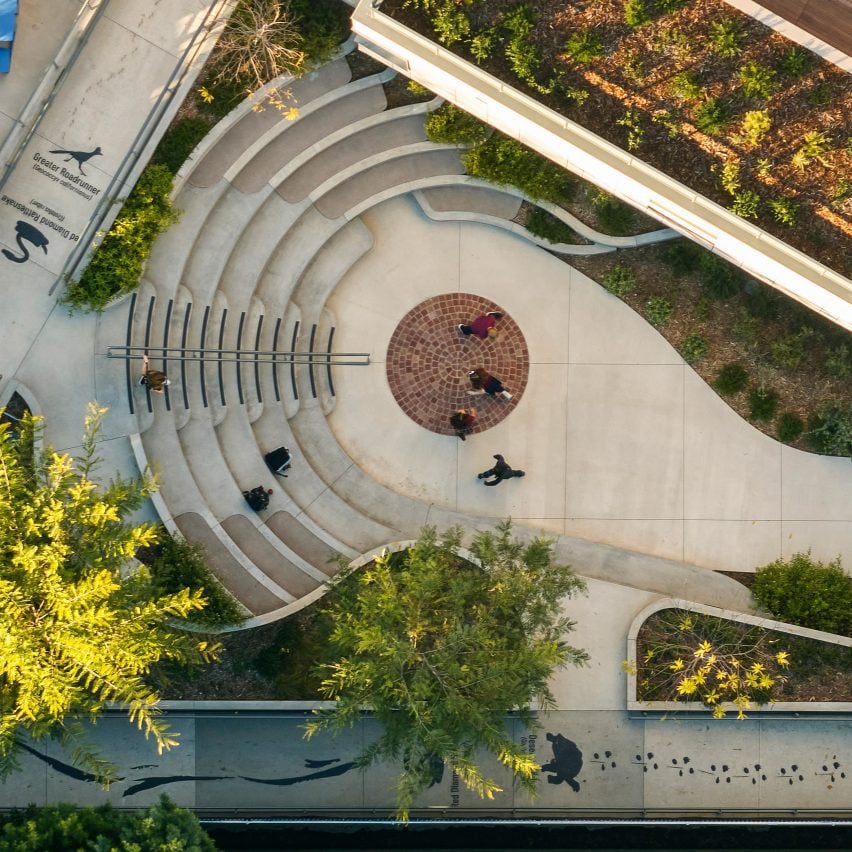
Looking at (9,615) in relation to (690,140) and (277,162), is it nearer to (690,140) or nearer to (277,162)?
(277,162)

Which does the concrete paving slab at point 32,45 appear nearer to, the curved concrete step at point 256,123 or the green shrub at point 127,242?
the green shrub at point 127,242

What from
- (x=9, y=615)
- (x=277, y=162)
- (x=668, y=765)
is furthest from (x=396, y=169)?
(x=668, y=765)

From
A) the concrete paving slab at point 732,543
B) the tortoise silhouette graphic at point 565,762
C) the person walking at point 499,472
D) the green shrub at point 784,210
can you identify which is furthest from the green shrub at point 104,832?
the green shrub at point 784,210

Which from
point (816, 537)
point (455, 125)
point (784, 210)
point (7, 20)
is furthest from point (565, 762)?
point (7, 20)

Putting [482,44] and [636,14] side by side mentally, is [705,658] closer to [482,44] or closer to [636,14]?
[636,14]

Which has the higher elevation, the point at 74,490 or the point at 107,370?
the point at 107,370

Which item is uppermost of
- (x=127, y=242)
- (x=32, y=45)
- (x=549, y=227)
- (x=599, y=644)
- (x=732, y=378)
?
(x=32, y=45)
